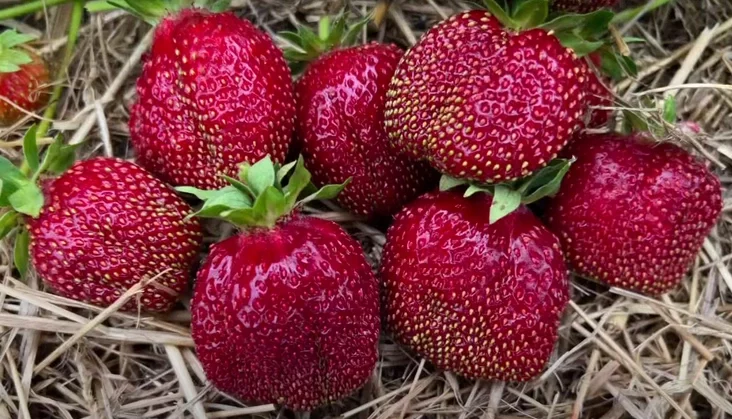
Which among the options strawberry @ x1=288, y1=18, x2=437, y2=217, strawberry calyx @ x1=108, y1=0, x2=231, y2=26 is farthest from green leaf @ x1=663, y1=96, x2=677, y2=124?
strawberry calyx @ x1=108, y1=0, x2=231, y2=26

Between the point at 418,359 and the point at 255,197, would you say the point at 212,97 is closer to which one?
the point at 255,197

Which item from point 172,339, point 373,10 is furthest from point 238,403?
point 373,10

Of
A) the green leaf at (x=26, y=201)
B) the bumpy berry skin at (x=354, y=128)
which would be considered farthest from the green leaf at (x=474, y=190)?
the green leaf at (x=26, y=201)

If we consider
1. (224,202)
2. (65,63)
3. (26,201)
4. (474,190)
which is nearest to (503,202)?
(474,190)

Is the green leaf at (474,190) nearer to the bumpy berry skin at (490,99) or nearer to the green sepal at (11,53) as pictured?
the bumpy berry skin at (490,99)

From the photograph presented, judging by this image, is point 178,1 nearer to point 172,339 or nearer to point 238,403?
point 172,339

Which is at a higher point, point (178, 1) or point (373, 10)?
point (178, 1)
